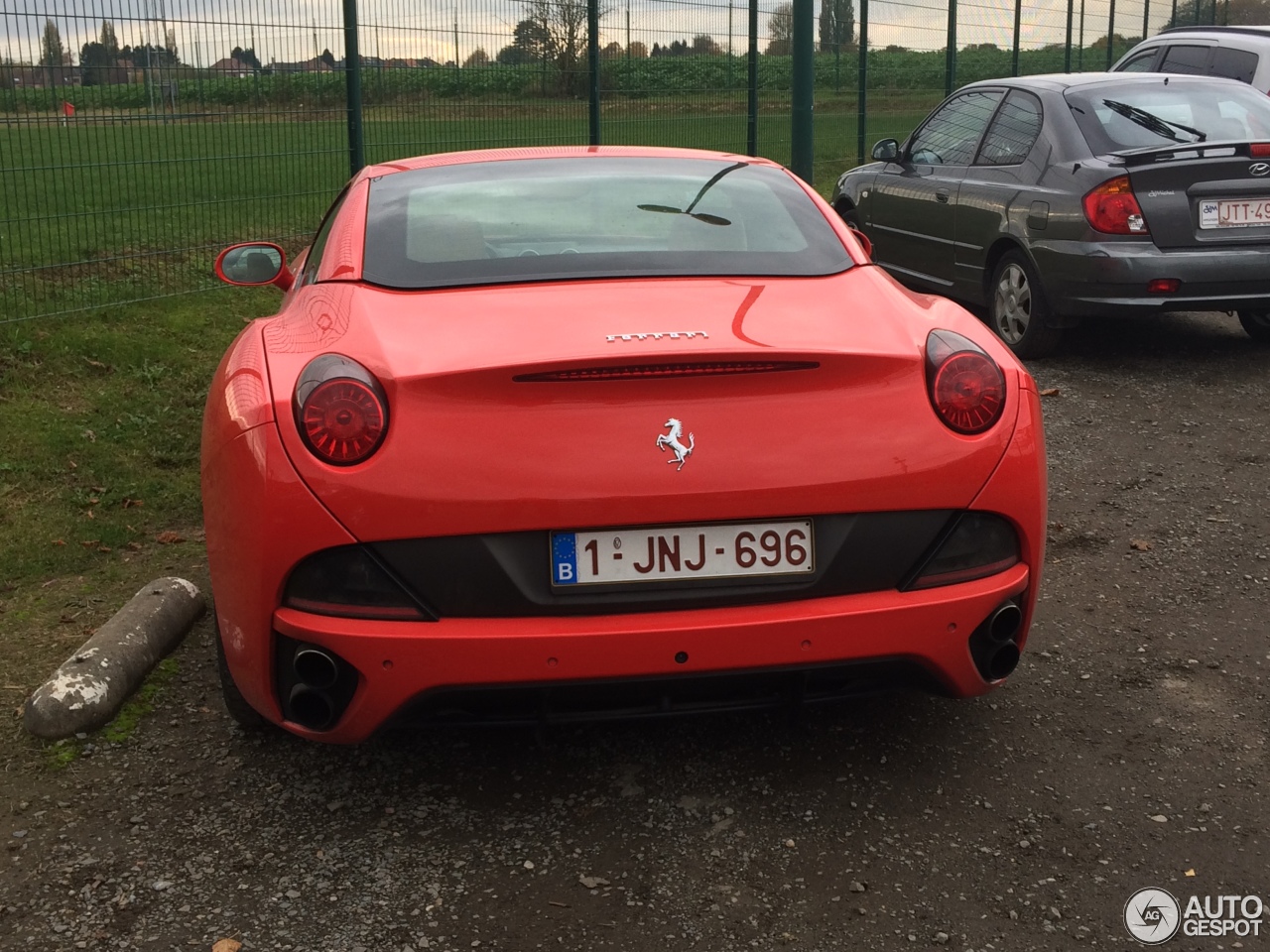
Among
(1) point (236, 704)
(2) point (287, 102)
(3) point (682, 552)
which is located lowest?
(1) point (236, 704)

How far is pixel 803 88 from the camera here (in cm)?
1341

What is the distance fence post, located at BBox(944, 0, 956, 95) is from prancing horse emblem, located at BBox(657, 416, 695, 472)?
17.5 m

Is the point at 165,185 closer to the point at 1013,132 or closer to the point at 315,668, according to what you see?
the point at 1013,132

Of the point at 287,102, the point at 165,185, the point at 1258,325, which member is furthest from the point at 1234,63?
the point at 165,185

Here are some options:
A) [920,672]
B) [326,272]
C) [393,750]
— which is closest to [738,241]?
[326,272]

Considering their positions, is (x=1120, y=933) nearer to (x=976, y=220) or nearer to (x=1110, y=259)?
(x=1110, y=259)

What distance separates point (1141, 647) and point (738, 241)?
158 cm

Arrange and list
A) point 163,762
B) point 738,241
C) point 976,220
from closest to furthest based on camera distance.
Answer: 1. point 163,762
2. point 738,241
3. point 976,220

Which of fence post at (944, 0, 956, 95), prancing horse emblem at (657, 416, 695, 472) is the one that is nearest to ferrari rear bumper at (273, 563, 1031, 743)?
prancing horse emblem at (657, 416, 695, 472)

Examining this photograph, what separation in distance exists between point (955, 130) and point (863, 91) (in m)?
8.08

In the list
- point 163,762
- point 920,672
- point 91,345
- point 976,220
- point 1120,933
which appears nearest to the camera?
point 1120,933

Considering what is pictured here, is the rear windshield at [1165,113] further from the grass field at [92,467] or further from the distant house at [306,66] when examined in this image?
the grass field at [92,467]

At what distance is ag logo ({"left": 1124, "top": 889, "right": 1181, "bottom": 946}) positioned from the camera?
2.71 metres

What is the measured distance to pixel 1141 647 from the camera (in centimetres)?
413
